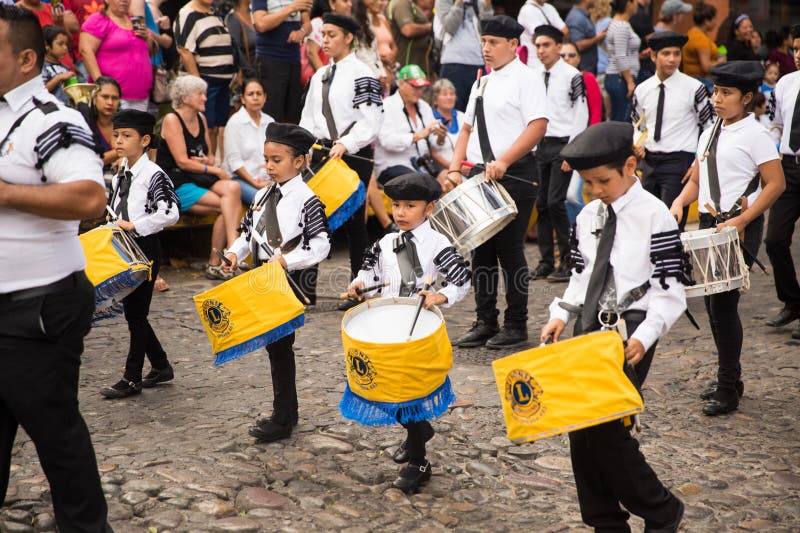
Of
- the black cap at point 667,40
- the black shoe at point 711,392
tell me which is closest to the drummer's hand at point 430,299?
the black shoe at point 711,392

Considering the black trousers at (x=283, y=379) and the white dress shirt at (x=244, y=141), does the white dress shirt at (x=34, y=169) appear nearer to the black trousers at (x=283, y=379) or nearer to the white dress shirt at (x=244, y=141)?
the black trousers at (x=283, y=379)

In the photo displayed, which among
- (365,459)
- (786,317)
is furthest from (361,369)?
(786,317)

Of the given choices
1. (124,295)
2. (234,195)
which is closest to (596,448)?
(124,295)

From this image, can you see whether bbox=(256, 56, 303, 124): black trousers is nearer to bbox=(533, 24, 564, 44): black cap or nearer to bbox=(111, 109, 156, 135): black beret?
bbox=(533, 24, 564, 44): black cap

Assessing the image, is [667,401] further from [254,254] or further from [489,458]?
[254,254]

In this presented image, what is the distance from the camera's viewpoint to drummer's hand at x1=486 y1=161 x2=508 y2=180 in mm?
6438

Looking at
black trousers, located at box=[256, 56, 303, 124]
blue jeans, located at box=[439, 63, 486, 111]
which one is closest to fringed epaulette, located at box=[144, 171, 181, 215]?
black trousers, located at box=[256, 56, 303, 124]

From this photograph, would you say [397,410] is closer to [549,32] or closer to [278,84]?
[549,32]

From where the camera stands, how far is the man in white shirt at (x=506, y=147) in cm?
679

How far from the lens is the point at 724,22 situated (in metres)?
15.7

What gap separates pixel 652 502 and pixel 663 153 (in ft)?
16.6

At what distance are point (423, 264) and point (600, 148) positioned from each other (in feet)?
5.22

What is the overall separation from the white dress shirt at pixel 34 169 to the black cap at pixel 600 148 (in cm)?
183

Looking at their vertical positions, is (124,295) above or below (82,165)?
A: below
